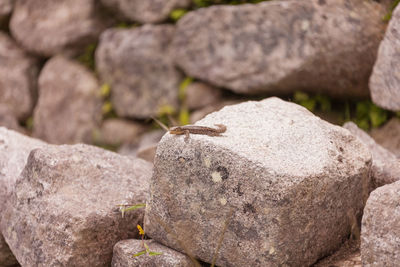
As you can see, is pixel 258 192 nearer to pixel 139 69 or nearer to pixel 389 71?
pixel 389 71

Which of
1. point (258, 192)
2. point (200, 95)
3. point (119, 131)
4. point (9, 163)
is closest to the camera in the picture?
point (258, 192)

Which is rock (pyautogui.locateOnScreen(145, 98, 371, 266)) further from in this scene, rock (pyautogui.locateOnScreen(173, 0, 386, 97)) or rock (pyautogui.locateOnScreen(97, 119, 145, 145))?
rock (pyautogui.locateOnScreen(97, 119, 145, 145))

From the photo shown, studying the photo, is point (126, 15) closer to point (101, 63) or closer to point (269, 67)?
point (101, 63)

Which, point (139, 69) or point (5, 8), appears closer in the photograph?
point (139, 69)

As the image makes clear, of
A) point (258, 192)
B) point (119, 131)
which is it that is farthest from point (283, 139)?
point (119, 131)

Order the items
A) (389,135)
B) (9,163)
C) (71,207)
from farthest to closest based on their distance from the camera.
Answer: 1. (389,135)
2. (9,163)
3. (71,207)

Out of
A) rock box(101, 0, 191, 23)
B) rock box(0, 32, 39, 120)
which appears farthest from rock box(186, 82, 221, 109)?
rock box(0, 32, 39, 120)

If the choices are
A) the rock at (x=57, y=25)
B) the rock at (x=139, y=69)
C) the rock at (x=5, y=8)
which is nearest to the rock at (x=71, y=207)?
the rock at (x=139, y=69)
